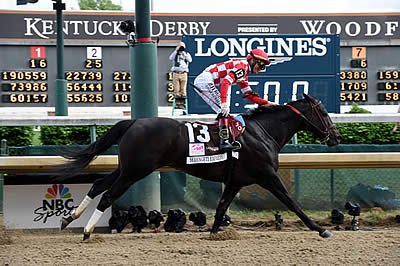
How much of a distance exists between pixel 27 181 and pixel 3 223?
61 centimetres

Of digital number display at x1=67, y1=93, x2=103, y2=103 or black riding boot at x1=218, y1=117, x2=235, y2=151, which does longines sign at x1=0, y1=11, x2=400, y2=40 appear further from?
black riding boot at x1=218, y1=117, x2=235, y2=151

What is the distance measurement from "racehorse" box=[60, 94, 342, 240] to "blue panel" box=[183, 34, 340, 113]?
3.46 metres

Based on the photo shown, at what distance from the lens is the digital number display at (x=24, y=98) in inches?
642

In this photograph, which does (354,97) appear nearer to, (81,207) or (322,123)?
(322,123)

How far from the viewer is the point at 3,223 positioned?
7254 mm

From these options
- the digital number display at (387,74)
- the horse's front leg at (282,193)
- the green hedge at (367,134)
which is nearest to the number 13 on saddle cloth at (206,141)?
the horse's front leg at (282,193)

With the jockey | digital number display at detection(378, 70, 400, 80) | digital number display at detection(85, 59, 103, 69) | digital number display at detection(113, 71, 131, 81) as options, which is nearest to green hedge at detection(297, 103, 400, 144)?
the jockey

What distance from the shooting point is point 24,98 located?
53.7 ft

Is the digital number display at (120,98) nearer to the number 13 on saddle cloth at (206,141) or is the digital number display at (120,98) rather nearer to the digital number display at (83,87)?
the digital number display at (83,87)

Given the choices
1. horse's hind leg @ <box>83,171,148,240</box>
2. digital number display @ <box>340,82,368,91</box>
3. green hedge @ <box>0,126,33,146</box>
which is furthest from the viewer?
digital number display @ <box>340,82,368,91</box>

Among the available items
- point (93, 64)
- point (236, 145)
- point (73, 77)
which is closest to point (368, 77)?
point (93, 64)

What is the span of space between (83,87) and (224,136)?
430 inches

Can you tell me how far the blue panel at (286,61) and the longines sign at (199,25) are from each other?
7061 millimetres

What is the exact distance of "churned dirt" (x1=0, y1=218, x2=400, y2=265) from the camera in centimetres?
516
